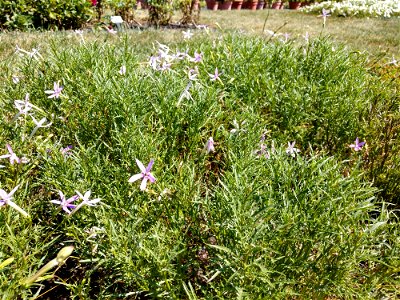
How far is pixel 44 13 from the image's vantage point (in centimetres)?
696

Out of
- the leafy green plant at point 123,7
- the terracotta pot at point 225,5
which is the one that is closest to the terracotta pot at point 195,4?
the leafy green plant at point 123,7

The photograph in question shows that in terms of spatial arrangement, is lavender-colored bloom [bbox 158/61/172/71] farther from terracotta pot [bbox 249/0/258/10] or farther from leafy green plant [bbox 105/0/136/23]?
terracotta pot [bbox 249/0/258/10]

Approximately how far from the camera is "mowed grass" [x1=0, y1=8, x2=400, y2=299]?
1.47 meters

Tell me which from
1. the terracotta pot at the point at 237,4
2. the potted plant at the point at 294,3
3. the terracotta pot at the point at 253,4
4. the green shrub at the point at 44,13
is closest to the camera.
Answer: the green shrub at the point at 44,13

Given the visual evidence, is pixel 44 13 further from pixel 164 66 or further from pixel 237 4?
pixel 237 4

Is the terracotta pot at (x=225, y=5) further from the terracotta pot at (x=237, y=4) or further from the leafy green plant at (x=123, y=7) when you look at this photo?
the leafy green plant at (x=123, y=7)

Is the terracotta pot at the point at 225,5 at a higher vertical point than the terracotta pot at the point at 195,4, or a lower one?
lower

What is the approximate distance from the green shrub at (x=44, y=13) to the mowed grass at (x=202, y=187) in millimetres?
4252

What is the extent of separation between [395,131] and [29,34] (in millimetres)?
4838

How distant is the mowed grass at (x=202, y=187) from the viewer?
1.47m

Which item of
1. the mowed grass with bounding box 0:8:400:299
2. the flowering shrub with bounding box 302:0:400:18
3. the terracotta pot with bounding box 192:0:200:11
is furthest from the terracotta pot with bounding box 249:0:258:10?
the mowed grass with bounding box 0:8:400:299

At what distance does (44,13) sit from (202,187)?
19.5 feet

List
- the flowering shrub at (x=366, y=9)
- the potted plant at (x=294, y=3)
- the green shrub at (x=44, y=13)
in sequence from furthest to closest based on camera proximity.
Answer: the potted plant at (x=294, y=3) < the flowering shrub at (x=366, y=9) < the green shrub at (x=44, y=13)

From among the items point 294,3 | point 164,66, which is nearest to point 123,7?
point 164,66
